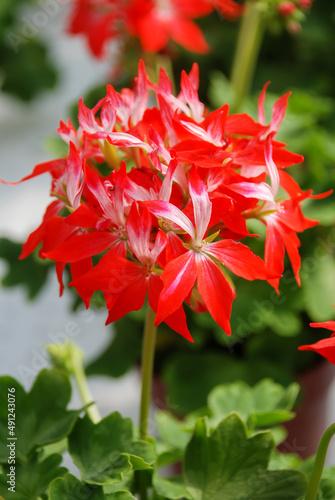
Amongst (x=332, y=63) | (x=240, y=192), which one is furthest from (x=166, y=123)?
(x=332, y=63)

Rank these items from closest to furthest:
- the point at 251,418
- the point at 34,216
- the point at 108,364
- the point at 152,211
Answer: the point at 152,211 → the point at 251,418 → the point at 108,364 → the point at 34,216

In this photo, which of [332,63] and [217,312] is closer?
[217,312]

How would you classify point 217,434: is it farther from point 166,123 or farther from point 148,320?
point 166,123

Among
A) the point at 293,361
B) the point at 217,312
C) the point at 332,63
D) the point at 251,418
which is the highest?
the point at 332,63

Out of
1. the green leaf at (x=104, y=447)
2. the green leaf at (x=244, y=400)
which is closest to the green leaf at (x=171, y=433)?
the green leaf at (x=244, y=400)

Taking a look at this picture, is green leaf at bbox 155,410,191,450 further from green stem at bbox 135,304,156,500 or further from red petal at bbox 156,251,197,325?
red petal at bbox 156,251,197,325

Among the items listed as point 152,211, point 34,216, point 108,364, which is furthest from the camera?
point 34,216

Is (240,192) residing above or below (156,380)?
above
